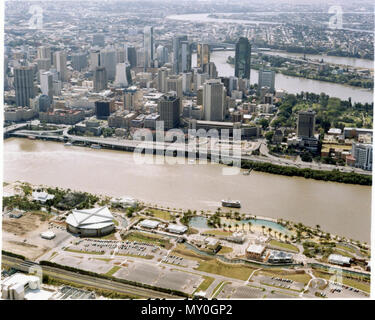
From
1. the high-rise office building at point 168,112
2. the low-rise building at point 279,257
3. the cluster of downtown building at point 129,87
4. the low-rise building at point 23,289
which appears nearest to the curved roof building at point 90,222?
the low-rise building at point 279,257

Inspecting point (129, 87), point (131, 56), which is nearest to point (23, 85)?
point (129, 87)

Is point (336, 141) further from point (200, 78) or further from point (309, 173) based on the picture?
point (200, 78)

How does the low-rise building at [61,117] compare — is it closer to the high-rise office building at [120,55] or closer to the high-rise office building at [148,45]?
the high-rise office building at [120,55]

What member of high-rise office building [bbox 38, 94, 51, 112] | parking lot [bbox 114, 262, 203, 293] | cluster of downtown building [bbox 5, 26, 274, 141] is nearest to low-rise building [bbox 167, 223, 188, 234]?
parking lot [bbox 114, 262, 203, 293]

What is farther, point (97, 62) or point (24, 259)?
point (97, 62)
